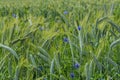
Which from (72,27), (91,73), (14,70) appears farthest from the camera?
(72,27)

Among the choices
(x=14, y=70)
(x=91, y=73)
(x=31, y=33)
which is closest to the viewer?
(x=91, y=73)

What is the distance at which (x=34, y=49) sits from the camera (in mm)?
1920

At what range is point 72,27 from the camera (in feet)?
7.59

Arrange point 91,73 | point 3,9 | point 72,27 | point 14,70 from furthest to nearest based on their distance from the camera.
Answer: point 3,9
point 72,27
point 14,70
point 91,73

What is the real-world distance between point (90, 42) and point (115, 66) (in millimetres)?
327

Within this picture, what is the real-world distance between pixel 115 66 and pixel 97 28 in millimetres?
389

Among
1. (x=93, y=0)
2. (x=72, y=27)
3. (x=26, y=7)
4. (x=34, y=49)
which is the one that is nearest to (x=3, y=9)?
(x=26, y=7)

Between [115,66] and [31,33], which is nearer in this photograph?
[115,66]

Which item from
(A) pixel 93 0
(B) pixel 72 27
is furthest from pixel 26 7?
(B) pixel 72 27

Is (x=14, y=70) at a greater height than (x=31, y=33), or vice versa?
(x=31, y=33)

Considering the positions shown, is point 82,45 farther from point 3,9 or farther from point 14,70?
point 3,9

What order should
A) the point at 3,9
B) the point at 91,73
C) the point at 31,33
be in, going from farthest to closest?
the point at 3,9 < the point at 31,33 < the point at 91,73

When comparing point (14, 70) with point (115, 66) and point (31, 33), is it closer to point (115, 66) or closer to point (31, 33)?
point (31, 33)

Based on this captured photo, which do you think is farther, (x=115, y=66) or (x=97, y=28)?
(x=97, y=28)
